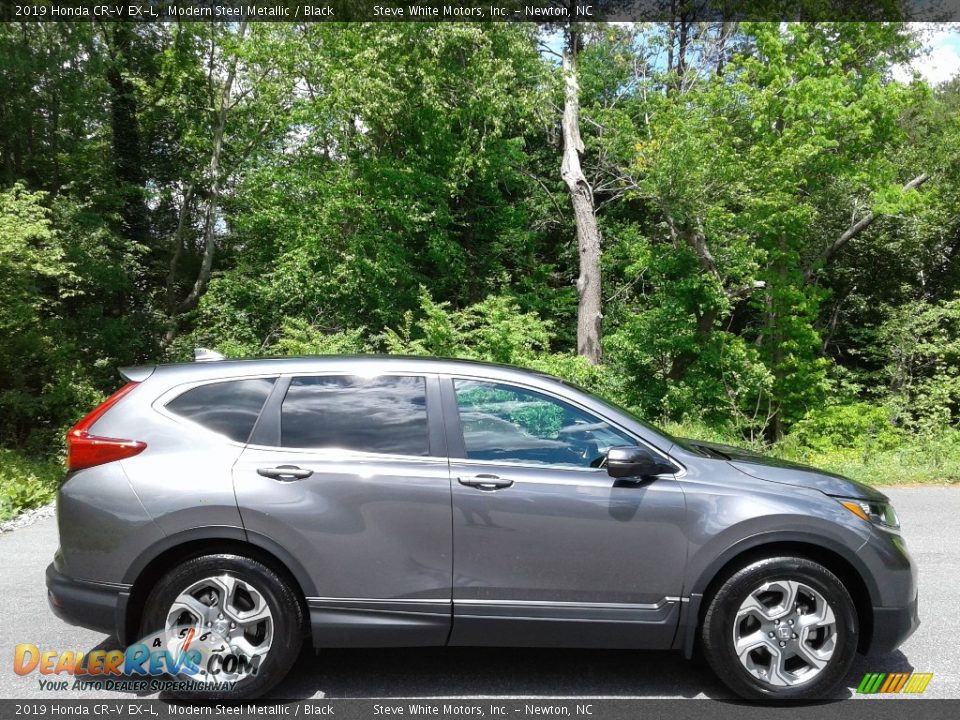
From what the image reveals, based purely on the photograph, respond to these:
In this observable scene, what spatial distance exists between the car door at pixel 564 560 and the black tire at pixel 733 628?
22 cm

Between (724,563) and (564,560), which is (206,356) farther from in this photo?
(724,563)

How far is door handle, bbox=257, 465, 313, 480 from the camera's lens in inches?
148

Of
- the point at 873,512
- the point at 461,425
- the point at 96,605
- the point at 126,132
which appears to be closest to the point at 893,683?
the point at 873,512

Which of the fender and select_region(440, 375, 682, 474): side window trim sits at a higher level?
select_region(440, 375, 682, 474): side window trim

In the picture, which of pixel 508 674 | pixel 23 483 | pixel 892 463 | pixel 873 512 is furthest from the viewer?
pixel 892 463

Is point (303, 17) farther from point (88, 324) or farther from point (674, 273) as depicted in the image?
point (674, 273)

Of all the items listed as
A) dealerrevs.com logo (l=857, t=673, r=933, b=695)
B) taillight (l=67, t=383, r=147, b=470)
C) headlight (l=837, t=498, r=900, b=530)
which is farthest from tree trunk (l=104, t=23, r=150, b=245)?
dealerrevs.com logo (l=857, t=673, r=933, b=695)

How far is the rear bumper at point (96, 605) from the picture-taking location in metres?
3.70

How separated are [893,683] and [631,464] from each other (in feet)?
6.18

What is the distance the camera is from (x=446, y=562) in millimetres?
3723

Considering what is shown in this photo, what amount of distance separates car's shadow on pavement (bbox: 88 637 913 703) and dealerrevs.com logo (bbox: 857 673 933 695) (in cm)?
5

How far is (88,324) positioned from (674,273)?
47.8ft

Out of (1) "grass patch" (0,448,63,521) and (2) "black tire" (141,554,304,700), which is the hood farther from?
(1) "grass patch" (0,448,63,521)

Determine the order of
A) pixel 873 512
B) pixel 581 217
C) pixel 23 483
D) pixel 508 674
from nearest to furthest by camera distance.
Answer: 1. pixel 873 512
2. pixel 508 674
3. pixel 23 483
4. pixel 581 217
